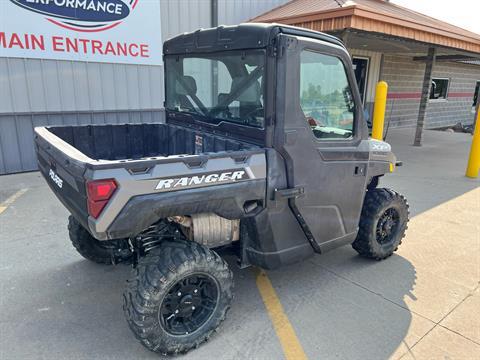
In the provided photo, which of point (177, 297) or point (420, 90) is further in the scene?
point (420, 90)

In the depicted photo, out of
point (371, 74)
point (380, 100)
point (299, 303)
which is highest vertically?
point (371, 74)

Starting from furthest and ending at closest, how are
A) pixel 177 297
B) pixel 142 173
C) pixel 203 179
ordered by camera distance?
1. pixel 177 297
2. pixel 203 179
3. pixel 142 173

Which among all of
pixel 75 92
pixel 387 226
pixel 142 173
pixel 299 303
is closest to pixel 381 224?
pixel 387 226

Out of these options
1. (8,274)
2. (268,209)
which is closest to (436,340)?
(268,209)

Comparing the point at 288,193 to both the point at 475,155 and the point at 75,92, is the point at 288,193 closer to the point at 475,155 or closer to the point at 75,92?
the point at 75,92

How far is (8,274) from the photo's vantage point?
355 centimetres

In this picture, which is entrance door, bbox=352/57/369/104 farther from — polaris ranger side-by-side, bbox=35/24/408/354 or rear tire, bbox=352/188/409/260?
polaris ranger side-by-side, bbox=35/24/408/354

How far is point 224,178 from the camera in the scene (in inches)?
98.3

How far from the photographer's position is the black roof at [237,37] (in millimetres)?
2602

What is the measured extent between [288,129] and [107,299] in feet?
7.12

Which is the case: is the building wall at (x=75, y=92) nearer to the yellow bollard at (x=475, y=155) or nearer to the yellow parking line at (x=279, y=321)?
the yellow parking line at (x=279, y=321)

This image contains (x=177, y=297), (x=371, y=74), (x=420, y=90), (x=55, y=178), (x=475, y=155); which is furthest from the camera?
(x=420, y=90)

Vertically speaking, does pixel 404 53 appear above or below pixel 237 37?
above

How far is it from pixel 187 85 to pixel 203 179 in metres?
1.57
